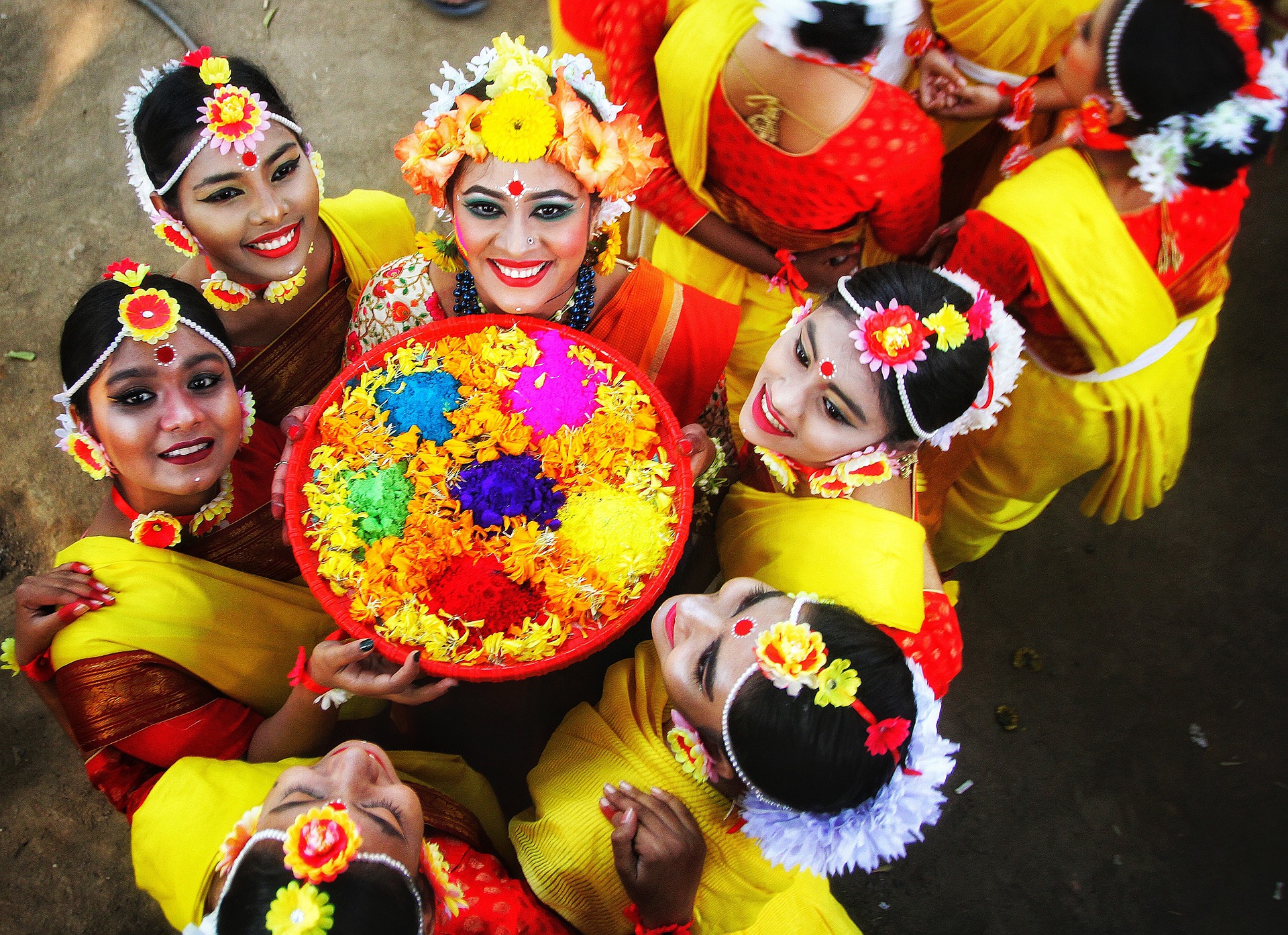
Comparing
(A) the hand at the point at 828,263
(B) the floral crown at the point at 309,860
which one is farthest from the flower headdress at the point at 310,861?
(A) the hand at the point at 828,263

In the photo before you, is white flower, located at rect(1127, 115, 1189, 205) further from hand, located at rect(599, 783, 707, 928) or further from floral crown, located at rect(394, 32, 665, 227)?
hand, located at rect(599, 783, 707, 928)

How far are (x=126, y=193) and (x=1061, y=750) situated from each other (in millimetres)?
5816

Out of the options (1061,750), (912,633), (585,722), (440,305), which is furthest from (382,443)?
(1061,750)

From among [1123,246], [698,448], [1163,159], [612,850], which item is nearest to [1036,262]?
[1123,246]

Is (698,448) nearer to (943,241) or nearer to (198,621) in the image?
(943,241)

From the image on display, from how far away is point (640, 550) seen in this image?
7.68 feet

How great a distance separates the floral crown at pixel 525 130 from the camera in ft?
7.79

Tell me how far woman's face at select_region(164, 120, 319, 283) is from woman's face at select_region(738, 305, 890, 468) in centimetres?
175

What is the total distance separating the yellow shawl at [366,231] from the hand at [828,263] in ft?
5.49

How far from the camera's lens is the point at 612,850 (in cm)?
228

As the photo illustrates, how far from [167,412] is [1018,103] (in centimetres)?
324

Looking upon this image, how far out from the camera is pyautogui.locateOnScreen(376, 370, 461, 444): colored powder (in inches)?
97.6

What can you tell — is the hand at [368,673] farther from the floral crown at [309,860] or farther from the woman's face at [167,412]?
the woman's face at [167,412]

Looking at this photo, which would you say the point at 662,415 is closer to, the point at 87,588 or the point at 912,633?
the point at 912,633
